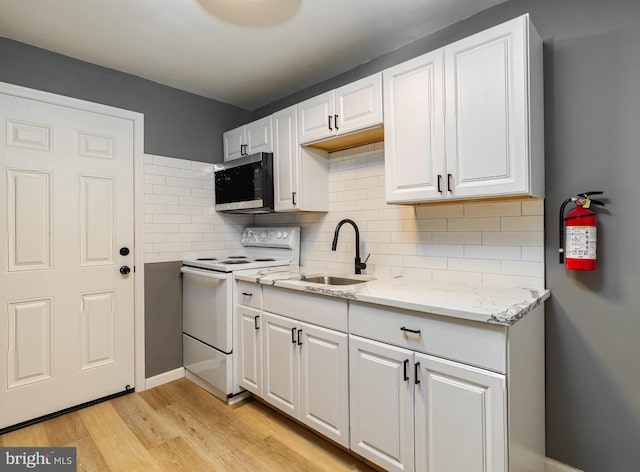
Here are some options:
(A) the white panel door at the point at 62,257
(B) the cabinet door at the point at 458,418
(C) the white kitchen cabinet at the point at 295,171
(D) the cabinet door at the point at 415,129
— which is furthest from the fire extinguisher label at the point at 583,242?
(A) the white panel door at the point at 62,257

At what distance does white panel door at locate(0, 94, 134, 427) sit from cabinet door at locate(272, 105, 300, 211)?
110 cm

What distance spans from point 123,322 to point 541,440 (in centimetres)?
271

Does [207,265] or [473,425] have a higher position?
[207,265]

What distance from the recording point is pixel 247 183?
2.72 metres

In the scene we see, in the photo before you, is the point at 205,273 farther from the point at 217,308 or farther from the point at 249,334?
the point at 249,334

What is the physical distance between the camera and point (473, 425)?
1275mm

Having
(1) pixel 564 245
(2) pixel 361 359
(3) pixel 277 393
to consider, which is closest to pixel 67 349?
(3) pixel 277 393

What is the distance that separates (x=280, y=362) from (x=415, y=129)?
155cm

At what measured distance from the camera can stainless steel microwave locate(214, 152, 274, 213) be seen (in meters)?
2.64

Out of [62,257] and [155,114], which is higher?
[155,114]

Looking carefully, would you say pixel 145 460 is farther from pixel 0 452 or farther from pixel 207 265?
pixel 207 265

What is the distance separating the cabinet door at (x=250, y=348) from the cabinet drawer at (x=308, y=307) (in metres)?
0.17

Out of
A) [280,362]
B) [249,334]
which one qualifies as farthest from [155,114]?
[280,362]

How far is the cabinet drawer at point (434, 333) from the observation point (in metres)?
1.23
